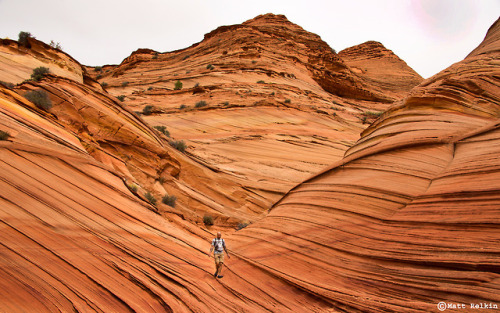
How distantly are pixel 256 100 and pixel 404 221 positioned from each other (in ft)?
55.6

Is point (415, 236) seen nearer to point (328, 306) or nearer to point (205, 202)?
point (328, 306)

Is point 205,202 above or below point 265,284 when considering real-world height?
above

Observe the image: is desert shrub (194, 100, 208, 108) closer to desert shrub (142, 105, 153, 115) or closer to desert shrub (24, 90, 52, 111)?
desert shrub (142, 105, 153, 115)

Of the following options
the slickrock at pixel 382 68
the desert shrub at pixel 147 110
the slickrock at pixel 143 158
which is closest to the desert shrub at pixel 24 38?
the desert shrub at pixel 147 110

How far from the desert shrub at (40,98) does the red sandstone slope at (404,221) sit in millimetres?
5869

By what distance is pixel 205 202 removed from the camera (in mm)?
10344

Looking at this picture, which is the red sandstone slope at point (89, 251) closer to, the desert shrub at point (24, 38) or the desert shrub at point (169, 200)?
the desert shrub at point (169, 200)

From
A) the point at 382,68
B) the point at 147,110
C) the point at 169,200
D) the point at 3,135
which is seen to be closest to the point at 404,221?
the point at 169,200

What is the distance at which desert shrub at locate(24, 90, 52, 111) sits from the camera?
27.2ft

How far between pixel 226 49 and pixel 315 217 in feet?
103

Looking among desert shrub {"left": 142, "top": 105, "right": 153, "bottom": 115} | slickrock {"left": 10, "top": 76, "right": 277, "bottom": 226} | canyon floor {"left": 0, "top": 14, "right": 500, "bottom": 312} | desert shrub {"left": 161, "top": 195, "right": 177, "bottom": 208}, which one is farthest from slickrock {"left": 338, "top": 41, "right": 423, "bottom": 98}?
desert shrub {"left": 161, "top": 195, "right": 177, "bottom": 208}

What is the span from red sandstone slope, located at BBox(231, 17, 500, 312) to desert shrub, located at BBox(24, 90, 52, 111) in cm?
587

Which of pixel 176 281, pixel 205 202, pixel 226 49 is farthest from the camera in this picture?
pixel 226 49

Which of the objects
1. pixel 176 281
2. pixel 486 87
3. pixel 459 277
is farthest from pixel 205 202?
pixel 486 87
